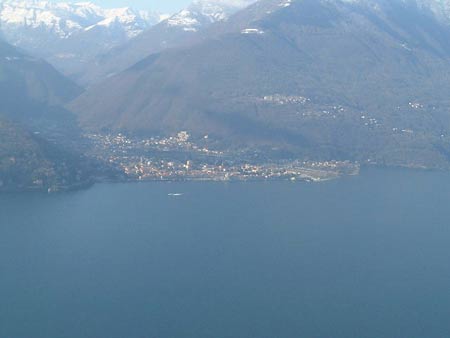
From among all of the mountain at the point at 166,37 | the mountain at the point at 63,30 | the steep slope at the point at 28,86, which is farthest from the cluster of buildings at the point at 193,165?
the mountain at the point at 63,30

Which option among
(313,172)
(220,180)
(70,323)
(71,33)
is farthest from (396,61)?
(71,33)

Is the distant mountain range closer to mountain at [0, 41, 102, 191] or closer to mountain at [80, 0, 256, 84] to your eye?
mountain at [0, 41, 102, 191]

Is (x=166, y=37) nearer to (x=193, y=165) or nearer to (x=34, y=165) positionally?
(x=193, y=165)

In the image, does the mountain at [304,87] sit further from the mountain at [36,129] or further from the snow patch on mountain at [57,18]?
the snow patch on mountain at [57,18]

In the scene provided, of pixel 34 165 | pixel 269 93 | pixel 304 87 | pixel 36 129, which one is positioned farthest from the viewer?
pixel 304 87

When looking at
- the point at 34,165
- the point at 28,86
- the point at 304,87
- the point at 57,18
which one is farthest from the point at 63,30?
the point at 34,165

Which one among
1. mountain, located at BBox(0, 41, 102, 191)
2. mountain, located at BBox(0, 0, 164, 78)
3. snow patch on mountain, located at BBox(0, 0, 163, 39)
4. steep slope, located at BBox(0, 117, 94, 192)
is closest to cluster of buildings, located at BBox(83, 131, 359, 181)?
mountain, located at BBox(0, 41, 102, 191)
